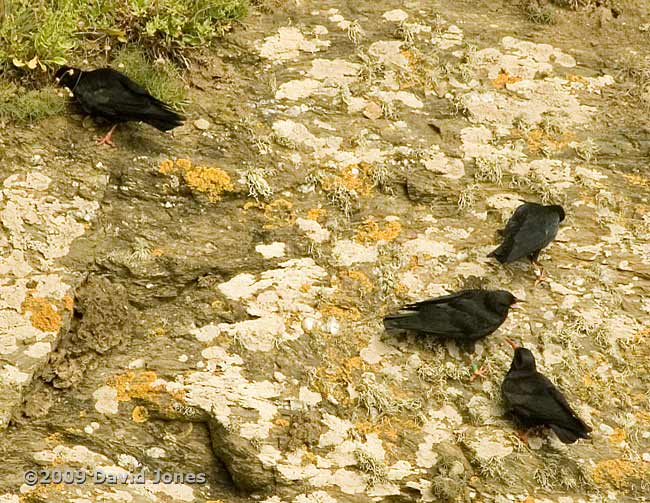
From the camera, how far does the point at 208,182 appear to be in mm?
6848

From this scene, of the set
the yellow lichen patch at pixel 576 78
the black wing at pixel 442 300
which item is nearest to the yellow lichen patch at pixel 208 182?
the black wing at pixel 442 300

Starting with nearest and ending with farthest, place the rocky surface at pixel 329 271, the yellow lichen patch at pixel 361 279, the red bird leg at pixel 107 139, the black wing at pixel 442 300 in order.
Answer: the rocky surface at pixel 329 271, the black wing at pixel 442 300, the yellow lichen patch at pixel 361 279, the red bird leg at pixel 107 139

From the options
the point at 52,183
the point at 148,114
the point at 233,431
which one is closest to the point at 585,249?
the point at 233,431

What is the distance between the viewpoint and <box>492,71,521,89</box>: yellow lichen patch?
7.88 m

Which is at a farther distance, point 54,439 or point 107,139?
point 107,139

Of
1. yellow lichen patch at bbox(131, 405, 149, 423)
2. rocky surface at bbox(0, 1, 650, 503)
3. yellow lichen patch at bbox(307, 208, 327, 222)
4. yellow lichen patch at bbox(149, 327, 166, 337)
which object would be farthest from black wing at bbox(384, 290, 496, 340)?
yellow lichen patch at bbox(131, 405, 149, 423)

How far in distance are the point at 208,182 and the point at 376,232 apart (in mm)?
1444

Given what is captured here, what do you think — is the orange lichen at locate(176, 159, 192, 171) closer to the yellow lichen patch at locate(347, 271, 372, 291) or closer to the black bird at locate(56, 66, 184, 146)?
the black bird at locate(56, 66, 184, 146)

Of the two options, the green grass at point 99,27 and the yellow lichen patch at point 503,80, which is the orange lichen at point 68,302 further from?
the yellow lichen patch at point 503,80

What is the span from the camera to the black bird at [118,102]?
267 inches

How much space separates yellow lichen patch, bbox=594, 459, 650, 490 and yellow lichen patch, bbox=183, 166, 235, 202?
356cm

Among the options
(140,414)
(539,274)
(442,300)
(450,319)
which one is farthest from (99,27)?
(539,274)

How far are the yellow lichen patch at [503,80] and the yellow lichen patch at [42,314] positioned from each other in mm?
4503

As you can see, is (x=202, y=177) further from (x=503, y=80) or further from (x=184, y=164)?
(x=503, y=80)
